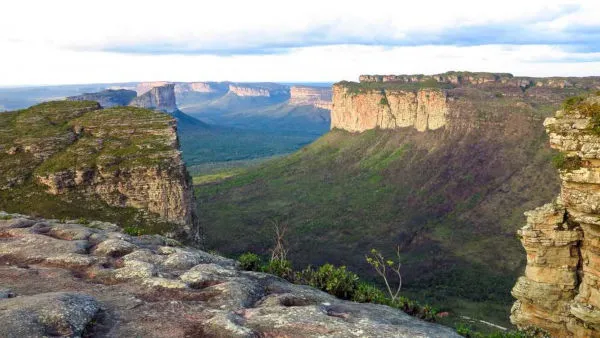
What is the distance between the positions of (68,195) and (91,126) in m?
11.6

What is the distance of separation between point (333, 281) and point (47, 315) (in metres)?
16.0

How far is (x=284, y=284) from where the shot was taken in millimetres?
23656

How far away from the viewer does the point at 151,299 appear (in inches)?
778

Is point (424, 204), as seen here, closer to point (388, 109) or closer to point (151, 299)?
point (388, 109)

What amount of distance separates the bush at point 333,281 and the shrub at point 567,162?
1416 centimetres

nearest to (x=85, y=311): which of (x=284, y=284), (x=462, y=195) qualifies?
(x=284, y=284)

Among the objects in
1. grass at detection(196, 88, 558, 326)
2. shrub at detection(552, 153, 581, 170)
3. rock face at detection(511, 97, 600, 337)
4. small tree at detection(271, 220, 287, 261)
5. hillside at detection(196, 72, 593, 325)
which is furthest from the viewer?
hillside at detection(196, 72, 593, 325)

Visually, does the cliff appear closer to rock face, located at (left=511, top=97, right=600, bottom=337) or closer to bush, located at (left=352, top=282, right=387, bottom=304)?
bush, located at (left=352, top=282, right=387, bottom=304)

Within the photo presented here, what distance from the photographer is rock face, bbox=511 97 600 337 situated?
26.3m

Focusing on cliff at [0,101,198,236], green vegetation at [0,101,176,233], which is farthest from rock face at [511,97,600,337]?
green vegetation at [0,101,176,233]

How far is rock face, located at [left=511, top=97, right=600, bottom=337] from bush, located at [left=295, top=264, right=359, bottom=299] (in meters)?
12.1

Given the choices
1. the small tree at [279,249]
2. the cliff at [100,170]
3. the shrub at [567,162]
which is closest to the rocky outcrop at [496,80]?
the small tree at [279,249]

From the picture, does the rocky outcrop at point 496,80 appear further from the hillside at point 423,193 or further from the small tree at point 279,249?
the small tree at point 279,249

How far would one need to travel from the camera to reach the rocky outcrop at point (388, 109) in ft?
433
